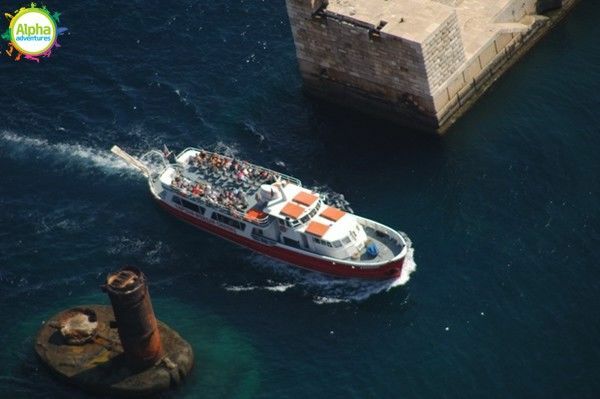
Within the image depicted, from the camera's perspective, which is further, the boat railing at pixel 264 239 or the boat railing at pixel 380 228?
the boat railing at pixel 264 239

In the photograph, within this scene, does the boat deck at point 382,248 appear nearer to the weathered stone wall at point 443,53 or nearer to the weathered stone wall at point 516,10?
the weathered stone wall at point 443,53

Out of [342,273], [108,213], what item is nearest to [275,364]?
[342,273]

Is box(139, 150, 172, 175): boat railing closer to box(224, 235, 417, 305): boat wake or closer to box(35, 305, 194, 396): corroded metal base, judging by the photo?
box(224, 235, 417, 305): boat wake

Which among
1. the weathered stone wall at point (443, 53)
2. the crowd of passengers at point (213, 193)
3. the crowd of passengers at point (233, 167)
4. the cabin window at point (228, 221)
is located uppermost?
the weathered stone wall at point (443, 53)

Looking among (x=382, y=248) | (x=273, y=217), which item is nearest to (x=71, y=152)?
(x=273, y=217)

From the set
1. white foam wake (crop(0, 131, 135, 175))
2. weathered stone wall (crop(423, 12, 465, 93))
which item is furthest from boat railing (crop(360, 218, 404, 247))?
white foam wake (crop(0, 131, 135, 175))

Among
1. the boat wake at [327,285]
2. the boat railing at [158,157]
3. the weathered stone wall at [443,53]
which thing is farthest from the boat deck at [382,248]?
the boat railing at [158,157]

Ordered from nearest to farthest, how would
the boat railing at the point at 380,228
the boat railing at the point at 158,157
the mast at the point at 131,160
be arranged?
the boat railing at the point at 380,228, the boat railing at the point at 158,157, the mast at the point at 131,160
